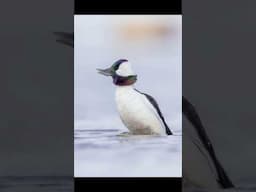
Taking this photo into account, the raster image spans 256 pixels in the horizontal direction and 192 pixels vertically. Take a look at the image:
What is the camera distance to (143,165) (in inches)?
309

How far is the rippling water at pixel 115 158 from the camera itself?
7812 millimetres

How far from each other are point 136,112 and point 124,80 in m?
0.32

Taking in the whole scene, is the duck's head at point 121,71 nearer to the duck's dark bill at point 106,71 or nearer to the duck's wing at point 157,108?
the duck's dark bill at point 106,71

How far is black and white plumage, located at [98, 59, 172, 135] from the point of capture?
312 inches

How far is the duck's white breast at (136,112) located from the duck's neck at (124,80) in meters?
0.04
